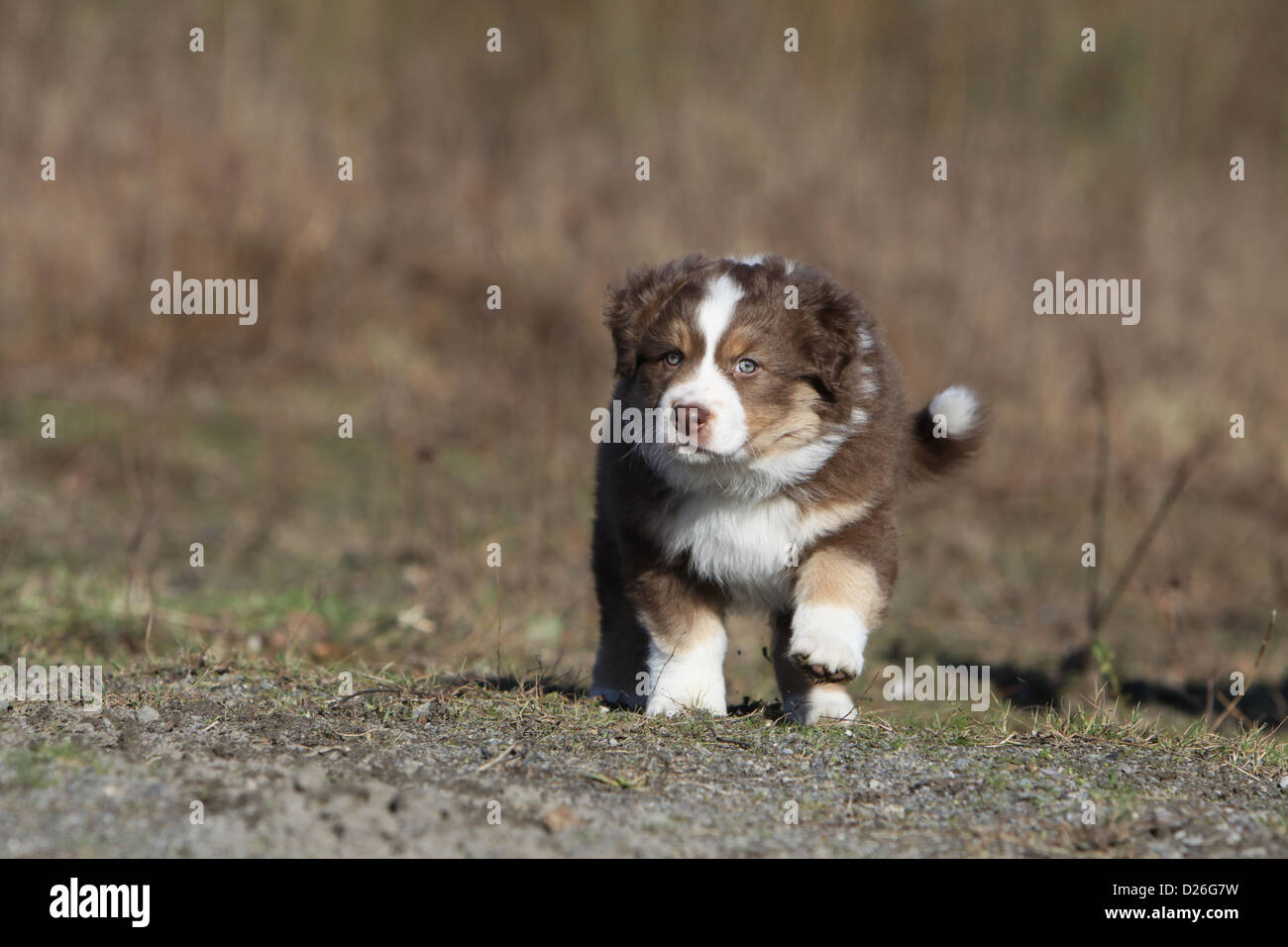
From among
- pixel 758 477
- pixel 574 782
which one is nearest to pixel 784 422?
pixel 758 477

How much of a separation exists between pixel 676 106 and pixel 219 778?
1154 centimetres

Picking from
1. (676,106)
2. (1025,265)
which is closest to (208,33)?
(676,106)

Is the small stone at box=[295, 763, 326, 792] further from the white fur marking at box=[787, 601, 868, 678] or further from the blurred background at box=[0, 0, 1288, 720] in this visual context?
the blurred background at box=[0, 0, 1288, 720]

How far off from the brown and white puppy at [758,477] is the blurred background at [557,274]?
3082 mm

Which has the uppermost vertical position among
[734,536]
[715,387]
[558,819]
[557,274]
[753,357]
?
[557,274]

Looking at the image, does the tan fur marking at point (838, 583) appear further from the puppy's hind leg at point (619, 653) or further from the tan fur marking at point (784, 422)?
the puppy's hind leg at point (619, 653)

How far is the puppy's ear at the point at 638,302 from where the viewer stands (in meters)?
5.02

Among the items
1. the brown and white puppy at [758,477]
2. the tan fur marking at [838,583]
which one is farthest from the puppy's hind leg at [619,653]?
the tan fur marking at [838,583]

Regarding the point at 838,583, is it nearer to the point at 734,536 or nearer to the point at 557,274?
the point at 734,536

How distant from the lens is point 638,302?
16.6 feet

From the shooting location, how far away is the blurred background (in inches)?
384

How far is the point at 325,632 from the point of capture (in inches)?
283

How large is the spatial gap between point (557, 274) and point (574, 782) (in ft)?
31.2
